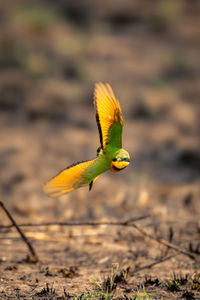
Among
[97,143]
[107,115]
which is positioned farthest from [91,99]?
[107,115]

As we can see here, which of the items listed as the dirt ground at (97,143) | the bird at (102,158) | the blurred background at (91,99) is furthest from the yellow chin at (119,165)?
the blurred background at (91,99)

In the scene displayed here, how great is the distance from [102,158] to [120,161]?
2.3 inches

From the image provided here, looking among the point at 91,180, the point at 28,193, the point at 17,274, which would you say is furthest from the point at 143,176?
the point at 91,180

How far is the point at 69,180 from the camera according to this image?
2.95 feet

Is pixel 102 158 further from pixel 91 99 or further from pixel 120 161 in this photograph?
pixel 91 99

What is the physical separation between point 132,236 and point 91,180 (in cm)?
195

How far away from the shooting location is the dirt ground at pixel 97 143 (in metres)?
2.16

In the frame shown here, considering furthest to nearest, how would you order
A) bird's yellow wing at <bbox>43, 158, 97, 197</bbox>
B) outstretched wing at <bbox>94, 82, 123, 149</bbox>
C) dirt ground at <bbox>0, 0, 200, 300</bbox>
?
dirt ground at <bbox>0, 0, 200, 300</bbox> → outstretched wing at <bbox>94, 82, 123, 149</bbox> → bird's yellow wing at <bbox>43, 158, 97, 197</bbox>

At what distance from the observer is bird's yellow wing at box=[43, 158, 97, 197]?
0.88 m

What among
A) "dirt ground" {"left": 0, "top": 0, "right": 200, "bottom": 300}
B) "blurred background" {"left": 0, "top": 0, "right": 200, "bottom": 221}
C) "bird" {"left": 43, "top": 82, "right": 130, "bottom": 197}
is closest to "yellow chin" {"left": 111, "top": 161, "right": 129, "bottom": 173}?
"bird" {"left": 43, "top": 82, "right": 130, "bottom": 197}

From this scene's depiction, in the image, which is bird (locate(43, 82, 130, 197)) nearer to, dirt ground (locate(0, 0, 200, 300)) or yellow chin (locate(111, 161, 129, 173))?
yellow chin (locate(111, 161, 129, 173))

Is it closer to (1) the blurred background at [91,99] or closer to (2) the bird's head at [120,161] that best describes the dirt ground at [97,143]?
→ (1) the blurred background at [91,99]

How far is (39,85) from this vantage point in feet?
19.2

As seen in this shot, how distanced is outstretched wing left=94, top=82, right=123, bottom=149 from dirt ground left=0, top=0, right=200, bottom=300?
104 centimetres
